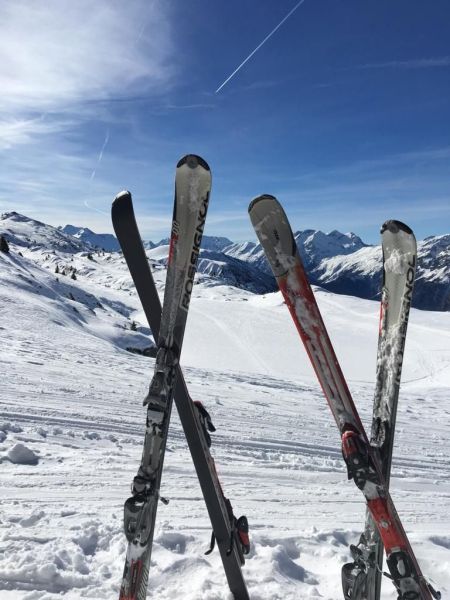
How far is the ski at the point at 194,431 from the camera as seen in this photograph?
2.85 m

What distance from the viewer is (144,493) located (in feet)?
8.08

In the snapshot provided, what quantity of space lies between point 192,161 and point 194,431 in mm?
1641

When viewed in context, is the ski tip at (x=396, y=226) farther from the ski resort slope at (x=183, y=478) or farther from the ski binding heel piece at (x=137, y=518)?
the ski resort slope at (x=183, y=478)

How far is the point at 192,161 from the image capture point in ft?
8.58

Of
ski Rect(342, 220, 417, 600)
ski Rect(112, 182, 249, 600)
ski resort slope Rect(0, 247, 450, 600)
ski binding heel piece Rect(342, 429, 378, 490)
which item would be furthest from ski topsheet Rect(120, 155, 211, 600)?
ski Rect(342, 220, 417, 600)

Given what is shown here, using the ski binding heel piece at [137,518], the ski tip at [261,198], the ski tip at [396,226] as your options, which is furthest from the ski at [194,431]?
the ski tip at [396,226]

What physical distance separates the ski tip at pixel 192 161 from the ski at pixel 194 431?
49 centimetres

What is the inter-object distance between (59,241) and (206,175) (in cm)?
20281

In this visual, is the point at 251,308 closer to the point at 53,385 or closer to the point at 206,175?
the point at 53,385

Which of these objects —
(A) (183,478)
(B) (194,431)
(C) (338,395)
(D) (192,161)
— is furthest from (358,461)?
(A) (183,478)

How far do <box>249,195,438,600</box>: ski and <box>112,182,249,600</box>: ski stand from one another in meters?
0.86

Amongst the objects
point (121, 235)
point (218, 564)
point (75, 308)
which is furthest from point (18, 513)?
point (75, 308)

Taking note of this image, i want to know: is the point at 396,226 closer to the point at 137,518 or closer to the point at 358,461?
the point at 358,461

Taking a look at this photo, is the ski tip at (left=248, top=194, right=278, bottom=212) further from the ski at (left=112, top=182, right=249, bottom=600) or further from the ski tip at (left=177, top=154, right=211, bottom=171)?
the ski at (left=112, top=182, right=249, bottom=600)
